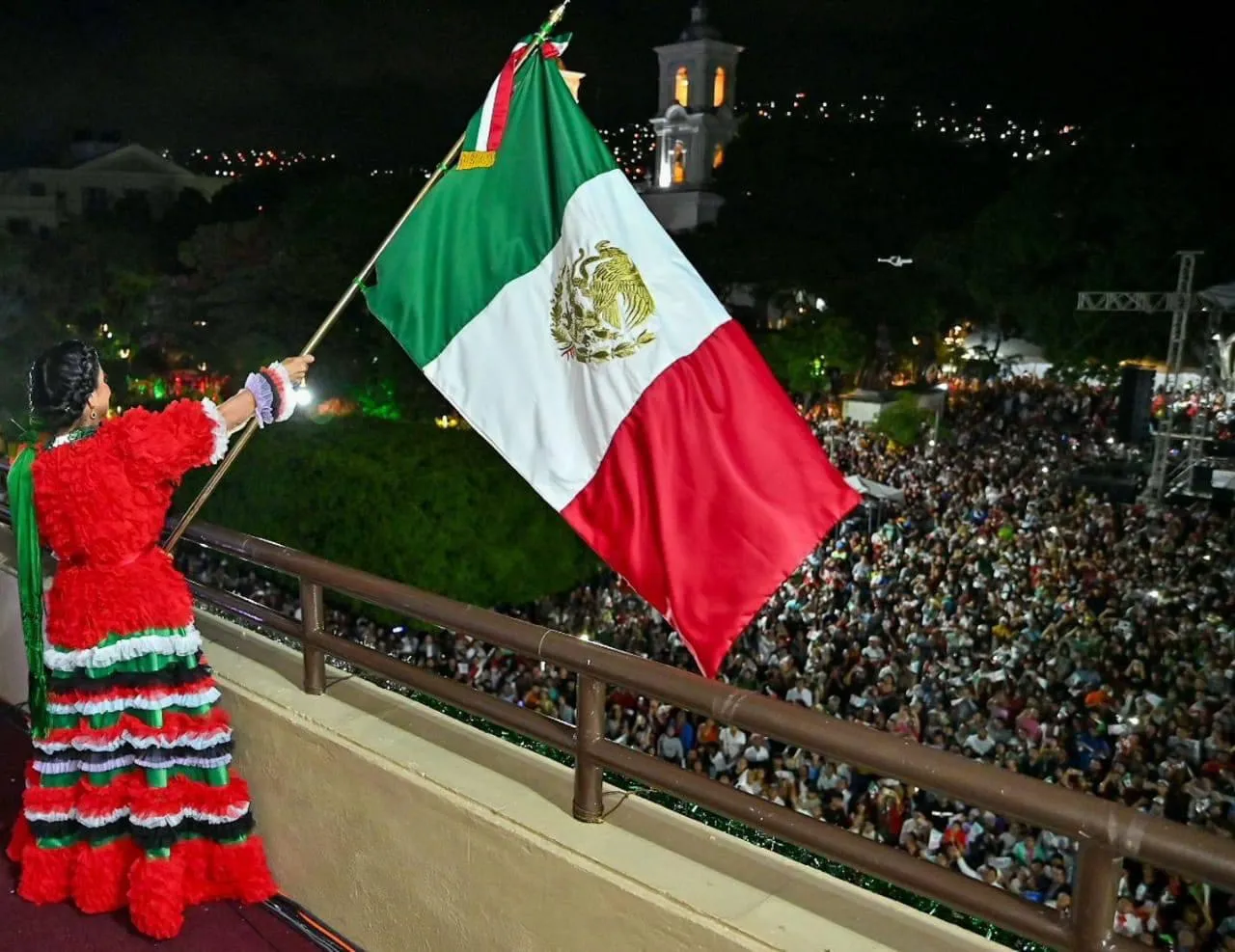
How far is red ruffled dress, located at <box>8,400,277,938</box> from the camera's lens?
9.12 ft

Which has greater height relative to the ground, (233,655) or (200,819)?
(233,655)

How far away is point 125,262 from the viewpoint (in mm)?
29609

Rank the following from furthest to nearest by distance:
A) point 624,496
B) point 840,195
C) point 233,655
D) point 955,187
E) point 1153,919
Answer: point 955,187 < point 840,195 < point 1153,919 < point 233,655 < point 624,496

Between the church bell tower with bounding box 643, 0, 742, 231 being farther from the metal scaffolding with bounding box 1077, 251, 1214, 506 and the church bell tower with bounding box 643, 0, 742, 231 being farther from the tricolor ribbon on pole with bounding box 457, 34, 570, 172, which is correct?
the tricolor ribbon on pole with bounding box 457, 34, 570, 172

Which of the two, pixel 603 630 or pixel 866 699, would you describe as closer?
pixel 866 699

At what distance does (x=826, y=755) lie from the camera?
2123 millimetres

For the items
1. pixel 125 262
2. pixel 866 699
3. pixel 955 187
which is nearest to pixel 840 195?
pixel 955 187

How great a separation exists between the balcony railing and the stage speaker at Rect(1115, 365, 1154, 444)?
2264cm

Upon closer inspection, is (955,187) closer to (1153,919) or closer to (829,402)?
(829,402)

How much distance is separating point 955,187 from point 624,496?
128 ft

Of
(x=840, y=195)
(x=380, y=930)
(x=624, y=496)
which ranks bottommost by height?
(x=380, y=930)

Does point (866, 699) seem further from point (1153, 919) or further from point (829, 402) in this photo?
point (829, 402)

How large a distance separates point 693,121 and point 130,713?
49440mm

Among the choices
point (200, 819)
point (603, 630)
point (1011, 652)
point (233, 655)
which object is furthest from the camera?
point (603, 630)
